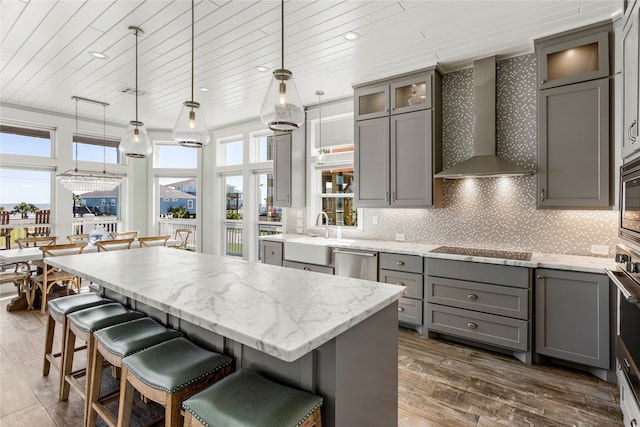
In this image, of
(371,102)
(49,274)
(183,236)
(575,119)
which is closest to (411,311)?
(575,119)

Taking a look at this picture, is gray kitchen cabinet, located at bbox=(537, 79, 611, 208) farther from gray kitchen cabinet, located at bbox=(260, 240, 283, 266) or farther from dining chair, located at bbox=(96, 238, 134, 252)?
dining chair, located at bbox=(96, 238, 134, 252)

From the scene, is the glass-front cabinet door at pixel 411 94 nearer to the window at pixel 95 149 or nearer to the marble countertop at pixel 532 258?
the marble countertop at pixel 532 258

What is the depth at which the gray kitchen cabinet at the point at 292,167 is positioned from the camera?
4938 mm

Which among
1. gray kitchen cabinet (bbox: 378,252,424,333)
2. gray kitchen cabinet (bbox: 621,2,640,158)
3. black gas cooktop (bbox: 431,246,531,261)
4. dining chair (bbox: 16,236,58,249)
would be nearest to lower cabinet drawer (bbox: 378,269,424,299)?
gray kitchen cabinet (bbox: 378,252,424,333)

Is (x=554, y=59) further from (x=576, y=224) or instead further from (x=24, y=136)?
(x=24, y=136)

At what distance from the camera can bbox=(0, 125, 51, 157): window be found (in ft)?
16.5

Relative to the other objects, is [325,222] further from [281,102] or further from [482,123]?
[281,102]

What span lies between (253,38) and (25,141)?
4629 millimetres

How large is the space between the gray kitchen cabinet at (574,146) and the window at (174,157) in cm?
585

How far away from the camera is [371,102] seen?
3977 millimetres

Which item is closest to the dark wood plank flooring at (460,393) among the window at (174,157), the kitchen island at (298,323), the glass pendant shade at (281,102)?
the kitchen island at (298,323)

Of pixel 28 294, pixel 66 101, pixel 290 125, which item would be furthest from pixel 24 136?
pixel 290 125

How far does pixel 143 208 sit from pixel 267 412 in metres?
6.33

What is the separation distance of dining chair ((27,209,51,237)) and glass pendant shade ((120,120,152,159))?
154 inches
